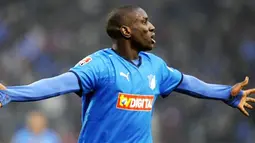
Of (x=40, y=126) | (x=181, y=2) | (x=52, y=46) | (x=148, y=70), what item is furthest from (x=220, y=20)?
(x=148, y=70)

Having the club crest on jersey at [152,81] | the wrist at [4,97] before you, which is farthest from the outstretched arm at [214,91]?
the wrist at [4,97]

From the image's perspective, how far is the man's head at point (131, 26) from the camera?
553cm

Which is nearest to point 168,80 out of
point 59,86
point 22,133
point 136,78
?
point 136,78

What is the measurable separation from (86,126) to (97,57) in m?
0.52

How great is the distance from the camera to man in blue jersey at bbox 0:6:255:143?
5234mm

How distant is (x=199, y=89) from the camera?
19.7 feet

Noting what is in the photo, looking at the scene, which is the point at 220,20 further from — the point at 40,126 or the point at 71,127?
the point at 40,126

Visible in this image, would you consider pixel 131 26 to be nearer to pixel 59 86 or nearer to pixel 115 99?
pixel 115 99

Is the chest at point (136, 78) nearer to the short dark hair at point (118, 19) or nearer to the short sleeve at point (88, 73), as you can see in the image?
the short sleeve at point (88, 73)

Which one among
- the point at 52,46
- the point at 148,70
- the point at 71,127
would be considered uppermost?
the point at 148,70

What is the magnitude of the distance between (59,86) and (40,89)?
15cm

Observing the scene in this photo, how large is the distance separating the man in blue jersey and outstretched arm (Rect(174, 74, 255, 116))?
29cm

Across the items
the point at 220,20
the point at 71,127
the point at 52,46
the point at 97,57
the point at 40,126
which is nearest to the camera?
the point at 97,57

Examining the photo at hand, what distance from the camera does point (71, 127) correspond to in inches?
425
